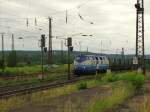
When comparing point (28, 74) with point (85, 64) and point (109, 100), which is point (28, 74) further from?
point (109, 100)

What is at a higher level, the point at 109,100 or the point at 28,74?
the point at 109,100

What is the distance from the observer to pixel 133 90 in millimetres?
29328

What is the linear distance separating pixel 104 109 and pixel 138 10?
3108 cm

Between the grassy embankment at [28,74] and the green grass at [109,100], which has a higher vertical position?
the green grass at [109,100]

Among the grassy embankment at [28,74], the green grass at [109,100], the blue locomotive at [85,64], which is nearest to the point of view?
the green grass at [109,100]

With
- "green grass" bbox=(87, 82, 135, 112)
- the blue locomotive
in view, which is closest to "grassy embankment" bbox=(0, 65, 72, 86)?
the blue locomotive

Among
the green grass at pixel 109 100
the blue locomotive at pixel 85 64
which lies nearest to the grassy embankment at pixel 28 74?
the blue locomotive at pixel 85 64

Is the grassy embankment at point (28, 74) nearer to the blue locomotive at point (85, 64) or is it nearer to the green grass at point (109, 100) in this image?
the blue locomotive at point (85, 64)

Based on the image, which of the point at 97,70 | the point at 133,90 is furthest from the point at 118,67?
the point at 133,90

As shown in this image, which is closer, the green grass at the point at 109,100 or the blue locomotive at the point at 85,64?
the green grass at the point at 109,100

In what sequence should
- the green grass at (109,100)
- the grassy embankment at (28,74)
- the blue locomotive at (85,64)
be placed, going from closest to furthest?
the green grass at (109,100) < the grassy embankment at (28,74) < the blue locomotive at (85,64)

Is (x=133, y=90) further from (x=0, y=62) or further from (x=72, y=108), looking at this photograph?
(x=0, y=62)

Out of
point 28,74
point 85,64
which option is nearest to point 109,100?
point 85,64

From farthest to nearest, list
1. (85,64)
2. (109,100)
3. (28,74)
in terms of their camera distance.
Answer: (28,74) → (85,64) → (109,100)
